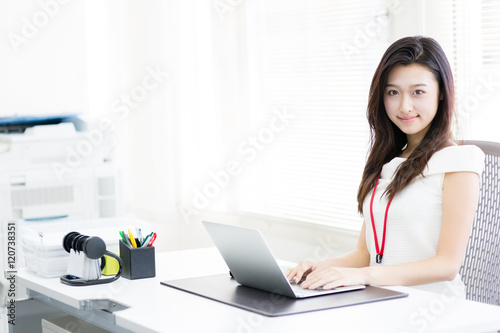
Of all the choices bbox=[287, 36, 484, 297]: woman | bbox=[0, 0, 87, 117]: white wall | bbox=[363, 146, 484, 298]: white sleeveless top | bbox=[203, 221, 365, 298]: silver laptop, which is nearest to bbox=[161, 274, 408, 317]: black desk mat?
bbox=[203, 221, 365, 298]: silver laptop

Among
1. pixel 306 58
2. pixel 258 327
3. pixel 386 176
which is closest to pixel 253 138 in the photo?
pixel 306 58

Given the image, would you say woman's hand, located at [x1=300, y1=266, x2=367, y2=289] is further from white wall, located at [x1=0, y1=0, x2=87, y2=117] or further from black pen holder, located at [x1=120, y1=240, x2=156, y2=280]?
white wall, located at [x1=0, y1=0, x2=87, y2=117]

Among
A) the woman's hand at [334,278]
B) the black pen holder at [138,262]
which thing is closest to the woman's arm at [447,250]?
the woman's hand at [334,278]

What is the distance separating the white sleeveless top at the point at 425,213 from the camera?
5.96 ft

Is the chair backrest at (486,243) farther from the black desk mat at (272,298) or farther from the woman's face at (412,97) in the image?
the black desk mat at (272,298)

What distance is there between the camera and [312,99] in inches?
137

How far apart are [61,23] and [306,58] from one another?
1439 millimetres

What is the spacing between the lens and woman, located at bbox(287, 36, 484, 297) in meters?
1.75

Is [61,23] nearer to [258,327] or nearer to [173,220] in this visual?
[173,220]

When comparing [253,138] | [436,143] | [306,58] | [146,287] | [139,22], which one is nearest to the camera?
[146,287]

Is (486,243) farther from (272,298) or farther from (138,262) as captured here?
(138,262)

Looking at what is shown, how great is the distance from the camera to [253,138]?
3.93m

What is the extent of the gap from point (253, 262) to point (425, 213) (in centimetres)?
51

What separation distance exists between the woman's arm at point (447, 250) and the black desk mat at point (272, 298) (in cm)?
6
